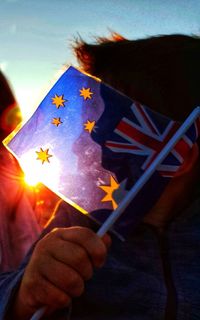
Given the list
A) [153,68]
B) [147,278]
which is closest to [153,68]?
[153,68]

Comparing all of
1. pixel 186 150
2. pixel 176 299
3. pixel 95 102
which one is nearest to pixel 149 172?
pixel 186 150

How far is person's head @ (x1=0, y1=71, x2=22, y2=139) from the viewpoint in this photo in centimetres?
236

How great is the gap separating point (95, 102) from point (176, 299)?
0.54 m

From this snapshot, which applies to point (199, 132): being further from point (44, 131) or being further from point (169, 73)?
point (44, 131)

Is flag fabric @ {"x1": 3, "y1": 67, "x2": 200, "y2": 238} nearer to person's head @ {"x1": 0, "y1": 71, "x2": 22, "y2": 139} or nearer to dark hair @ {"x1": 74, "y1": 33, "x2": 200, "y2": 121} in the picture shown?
dark hair @ {"x1": 74, "y1": 33, "x2": 200, "y2": 121}

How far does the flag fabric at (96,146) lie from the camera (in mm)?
1259

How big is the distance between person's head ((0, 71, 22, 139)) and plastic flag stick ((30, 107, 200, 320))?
4.03 feet

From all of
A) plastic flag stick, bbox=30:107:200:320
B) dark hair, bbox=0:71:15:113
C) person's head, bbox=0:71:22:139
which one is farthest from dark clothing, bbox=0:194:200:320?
dark hair, bbox=0:71:15:113

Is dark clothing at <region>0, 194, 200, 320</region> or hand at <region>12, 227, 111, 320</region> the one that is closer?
hand at <region>12, 227, 111, 320</region>

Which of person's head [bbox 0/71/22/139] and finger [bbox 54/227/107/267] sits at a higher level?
person's head [bbox 0/71/22/139]

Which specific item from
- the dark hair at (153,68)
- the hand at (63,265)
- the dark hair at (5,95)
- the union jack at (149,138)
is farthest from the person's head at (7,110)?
the hand at (63,265)

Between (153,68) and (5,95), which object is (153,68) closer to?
(153,68)

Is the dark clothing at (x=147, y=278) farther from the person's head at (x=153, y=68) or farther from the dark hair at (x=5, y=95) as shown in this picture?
the dark hair at (x=5, y=95)

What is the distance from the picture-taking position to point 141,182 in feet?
4.00
